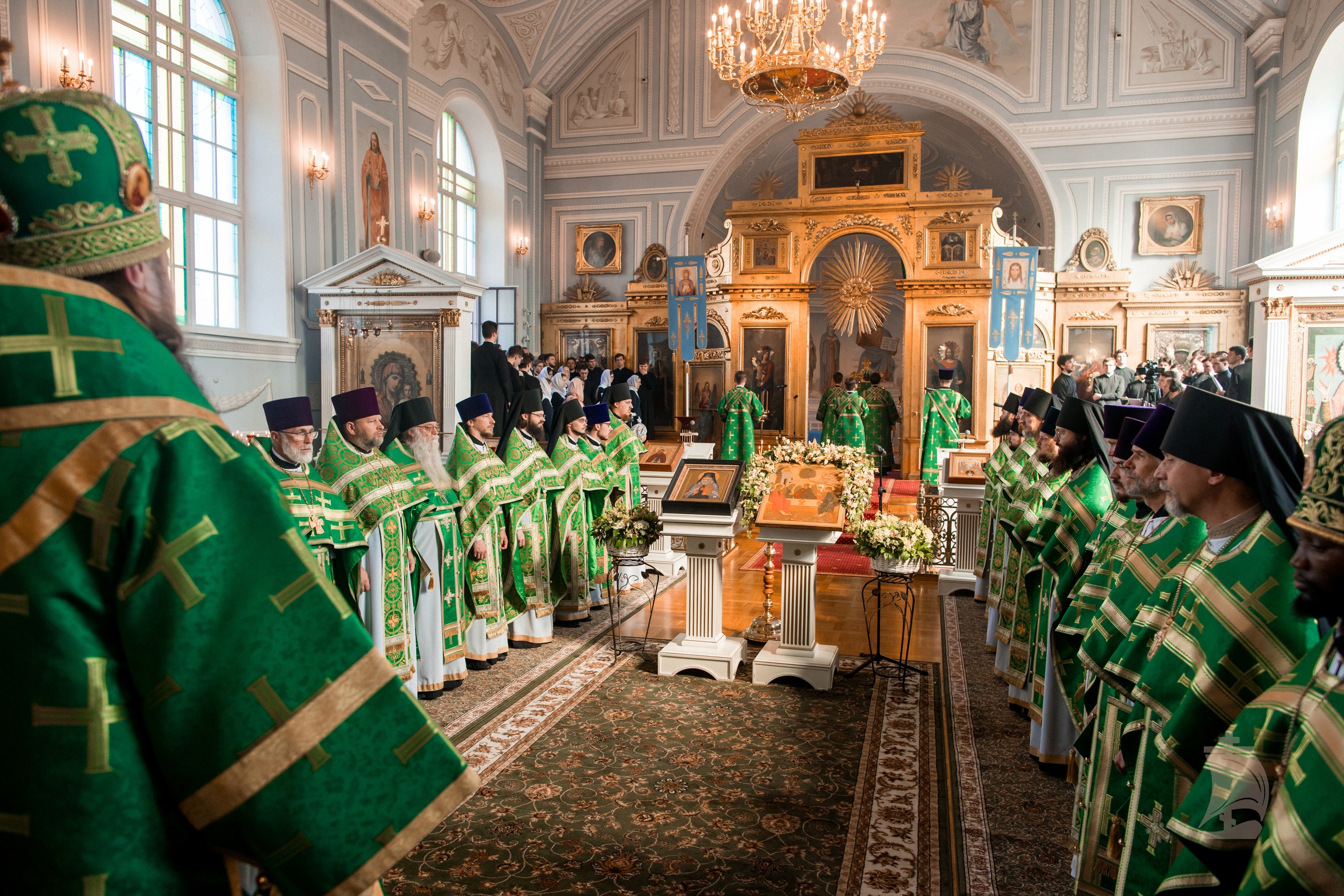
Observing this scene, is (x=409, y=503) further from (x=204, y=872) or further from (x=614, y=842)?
(x=204, y=872)

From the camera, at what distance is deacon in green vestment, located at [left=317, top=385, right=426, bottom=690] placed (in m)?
5.04

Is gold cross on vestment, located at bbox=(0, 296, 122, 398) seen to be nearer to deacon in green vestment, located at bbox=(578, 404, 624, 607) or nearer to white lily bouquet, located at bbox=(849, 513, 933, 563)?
white lily bouquet, located at bbox=(849, 513, 933, 563)

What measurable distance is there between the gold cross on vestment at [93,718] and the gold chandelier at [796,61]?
10437 millimetres

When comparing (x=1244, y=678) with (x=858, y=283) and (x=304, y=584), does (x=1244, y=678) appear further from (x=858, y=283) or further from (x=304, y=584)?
(x=858, y=283)

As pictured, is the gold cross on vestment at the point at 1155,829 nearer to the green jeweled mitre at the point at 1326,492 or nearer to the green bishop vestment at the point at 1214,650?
the green bishop vestment at the point at 1214,650

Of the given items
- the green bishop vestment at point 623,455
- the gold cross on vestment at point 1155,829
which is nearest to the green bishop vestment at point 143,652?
the gold cross on vestment at point 1155,829

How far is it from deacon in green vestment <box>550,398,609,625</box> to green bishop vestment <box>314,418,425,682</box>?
6.89ft

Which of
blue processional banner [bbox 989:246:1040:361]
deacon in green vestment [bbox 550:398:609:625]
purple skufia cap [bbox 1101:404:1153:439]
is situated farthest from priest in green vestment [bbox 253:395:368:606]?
blue processional banner [bbox 989:246:1040:361]

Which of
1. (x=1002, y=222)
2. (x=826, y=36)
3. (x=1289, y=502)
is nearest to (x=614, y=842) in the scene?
(x=1289, y=502)

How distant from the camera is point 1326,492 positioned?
146cm

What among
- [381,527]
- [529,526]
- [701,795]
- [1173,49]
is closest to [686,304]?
[529,526]

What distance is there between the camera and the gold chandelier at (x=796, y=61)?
33.8 feet

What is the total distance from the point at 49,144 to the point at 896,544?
534cm

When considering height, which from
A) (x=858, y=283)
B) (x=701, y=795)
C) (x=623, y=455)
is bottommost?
(x=701, y=795)
